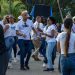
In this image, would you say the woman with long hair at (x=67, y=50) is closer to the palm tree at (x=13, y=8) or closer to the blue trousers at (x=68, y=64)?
the blue trousers at (x=68, y=64)

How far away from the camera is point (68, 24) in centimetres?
851

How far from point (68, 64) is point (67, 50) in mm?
303

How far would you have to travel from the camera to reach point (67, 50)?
8.44 m

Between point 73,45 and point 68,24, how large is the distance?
1.32 feet

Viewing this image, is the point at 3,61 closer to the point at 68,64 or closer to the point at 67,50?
the point at 67,50

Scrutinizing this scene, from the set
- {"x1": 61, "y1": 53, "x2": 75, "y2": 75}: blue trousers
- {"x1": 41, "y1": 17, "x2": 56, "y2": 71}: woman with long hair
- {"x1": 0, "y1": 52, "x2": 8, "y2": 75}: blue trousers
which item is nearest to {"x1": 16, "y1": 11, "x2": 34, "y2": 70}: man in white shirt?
{"x1": 41, "y1": 17, "x2": 56, "y2": 71}: woman with long hair

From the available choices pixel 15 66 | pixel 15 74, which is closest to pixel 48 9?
pixel 15 66

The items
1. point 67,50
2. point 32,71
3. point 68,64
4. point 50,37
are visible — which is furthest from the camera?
point 32,71

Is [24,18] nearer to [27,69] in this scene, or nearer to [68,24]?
[27,69]

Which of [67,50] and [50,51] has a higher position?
[67,50]

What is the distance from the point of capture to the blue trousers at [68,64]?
8.25 metres

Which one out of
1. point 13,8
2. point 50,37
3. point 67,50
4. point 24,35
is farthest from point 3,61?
point 13,8

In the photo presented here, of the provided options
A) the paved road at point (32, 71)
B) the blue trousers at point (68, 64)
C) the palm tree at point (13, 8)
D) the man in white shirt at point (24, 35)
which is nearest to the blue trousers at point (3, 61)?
the blue trousers at point (68, 64)

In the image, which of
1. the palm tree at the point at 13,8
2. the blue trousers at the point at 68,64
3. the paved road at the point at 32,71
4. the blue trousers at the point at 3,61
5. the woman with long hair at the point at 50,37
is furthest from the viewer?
the palm tree at the point at 13,8
